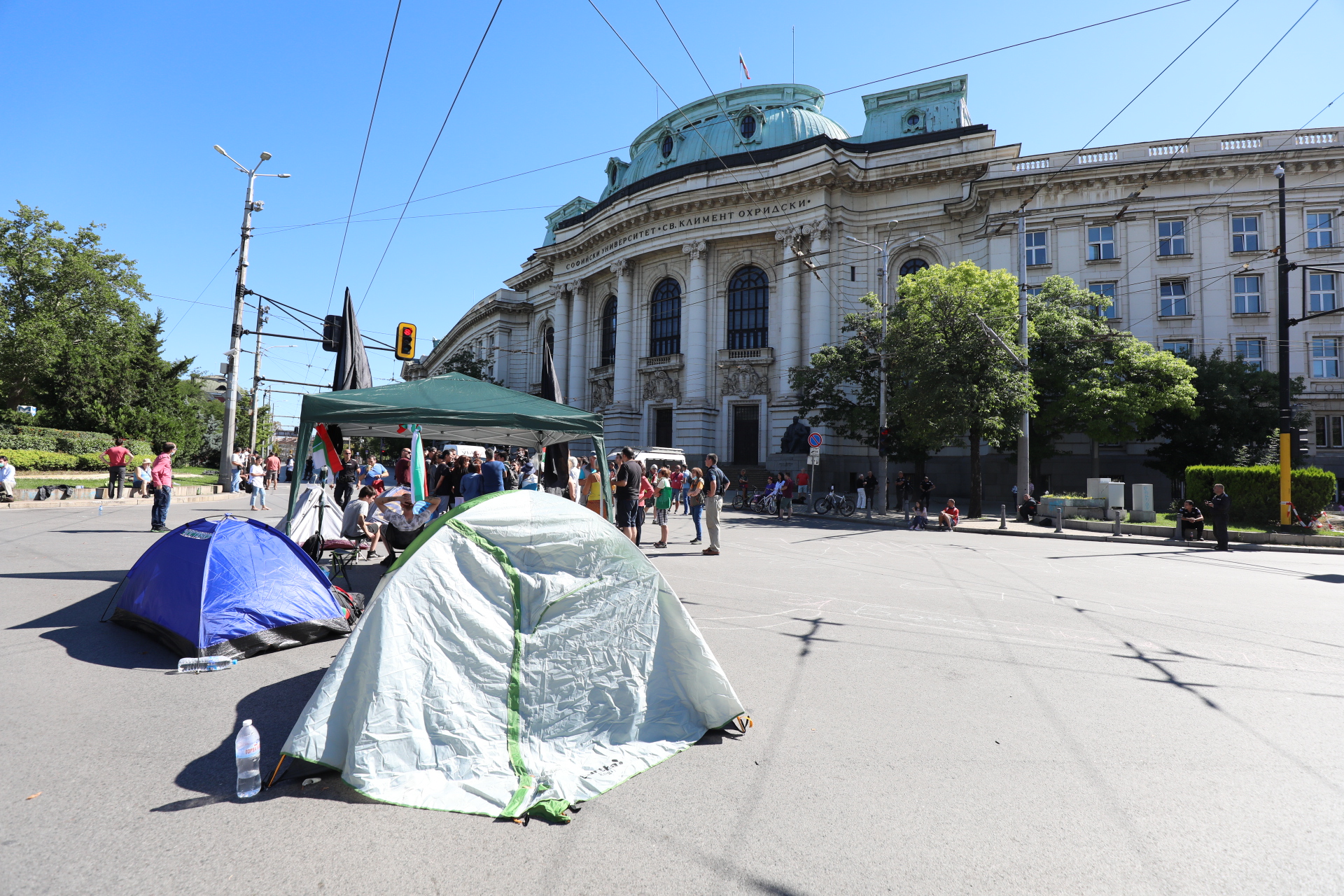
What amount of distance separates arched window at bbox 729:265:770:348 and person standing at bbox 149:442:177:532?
31886mm

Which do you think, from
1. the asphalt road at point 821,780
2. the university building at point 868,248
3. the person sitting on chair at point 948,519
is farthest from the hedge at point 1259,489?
the asphalt road at point 821,780

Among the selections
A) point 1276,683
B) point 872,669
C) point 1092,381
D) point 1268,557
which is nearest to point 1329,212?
point 1092,381

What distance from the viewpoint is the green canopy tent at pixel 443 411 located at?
28.7ft

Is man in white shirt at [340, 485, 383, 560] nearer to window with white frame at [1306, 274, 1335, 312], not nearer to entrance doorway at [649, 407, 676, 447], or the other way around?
entrance doorway at [649, 407, 676, 447]

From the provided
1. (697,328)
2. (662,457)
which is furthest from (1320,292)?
(662,457)

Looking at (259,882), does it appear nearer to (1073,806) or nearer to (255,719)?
(255,719)

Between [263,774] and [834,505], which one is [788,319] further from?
[263,774]

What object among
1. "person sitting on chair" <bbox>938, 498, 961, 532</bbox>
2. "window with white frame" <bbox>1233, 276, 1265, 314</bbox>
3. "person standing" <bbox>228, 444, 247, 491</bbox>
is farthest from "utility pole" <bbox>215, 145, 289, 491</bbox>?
"window with white frame" <bbox>1233, 276, 1265, 314</bbox>

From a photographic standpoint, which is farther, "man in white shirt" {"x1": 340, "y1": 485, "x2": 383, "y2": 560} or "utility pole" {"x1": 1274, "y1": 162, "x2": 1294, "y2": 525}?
"utility pole" {"x1": 1274, "y1": 162, "x2": 1294, "y2": 525}

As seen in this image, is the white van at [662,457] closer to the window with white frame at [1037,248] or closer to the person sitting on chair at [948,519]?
the person sitting on chair at [948,519]

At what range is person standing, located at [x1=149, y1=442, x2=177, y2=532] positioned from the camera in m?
13.3

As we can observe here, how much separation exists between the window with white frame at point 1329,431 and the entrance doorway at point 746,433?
2606cm

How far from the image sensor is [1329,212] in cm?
3014

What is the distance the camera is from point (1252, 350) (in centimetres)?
3025
